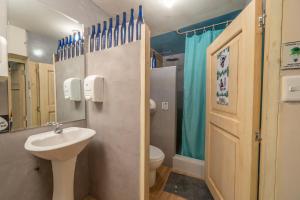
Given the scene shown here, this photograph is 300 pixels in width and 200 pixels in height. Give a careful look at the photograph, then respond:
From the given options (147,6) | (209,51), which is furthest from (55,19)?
(209,51)

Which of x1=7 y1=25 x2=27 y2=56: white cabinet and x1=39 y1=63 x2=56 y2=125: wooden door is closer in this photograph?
x1=7 y1=25 x2=27 y2=56: white cabinet

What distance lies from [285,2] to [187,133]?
1718mm

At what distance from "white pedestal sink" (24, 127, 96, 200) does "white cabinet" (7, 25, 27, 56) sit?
685mm

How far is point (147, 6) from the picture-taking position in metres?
1.76

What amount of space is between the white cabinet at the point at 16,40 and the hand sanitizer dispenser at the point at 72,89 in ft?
1.30

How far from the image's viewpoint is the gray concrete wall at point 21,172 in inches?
36.2

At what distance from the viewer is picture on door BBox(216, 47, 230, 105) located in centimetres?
119

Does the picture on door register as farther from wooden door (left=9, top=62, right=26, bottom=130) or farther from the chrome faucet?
wooden door (left=9, top=62, right=26, bottom=130)

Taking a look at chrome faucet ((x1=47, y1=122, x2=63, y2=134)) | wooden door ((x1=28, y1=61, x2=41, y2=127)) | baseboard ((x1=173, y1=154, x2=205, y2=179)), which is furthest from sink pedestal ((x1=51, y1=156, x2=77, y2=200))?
baseboard ((x1=173, y1=154, x2=205, y2=179))

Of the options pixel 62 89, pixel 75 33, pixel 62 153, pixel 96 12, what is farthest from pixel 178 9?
pixel 62 153

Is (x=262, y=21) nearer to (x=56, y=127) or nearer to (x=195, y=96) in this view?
(x=195, y=96)

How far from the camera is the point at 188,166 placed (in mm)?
1899

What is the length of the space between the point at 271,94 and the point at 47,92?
1.73 meters

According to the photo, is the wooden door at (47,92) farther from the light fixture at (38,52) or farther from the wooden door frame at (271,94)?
the wooden door frame at (271,94)
